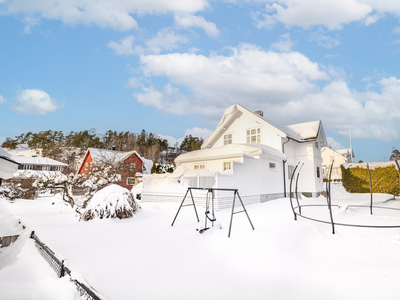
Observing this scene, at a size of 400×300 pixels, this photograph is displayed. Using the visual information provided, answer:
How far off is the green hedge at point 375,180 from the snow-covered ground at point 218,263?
13169mm

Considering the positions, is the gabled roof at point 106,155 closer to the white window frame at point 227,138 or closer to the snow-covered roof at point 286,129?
the snow-covered roof at point 286,129

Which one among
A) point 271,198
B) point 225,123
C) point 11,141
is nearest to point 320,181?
point 271,198

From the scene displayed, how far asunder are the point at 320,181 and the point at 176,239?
17.2 meters

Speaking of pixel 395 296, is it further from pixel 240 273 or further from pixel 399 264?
pixel 240 273

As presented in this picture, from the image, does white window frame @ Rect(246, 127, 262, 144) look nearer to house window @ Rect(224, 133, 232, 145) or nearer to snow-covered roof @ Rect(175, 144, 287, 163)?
house window @ Rect(224, 133, 232, 145)

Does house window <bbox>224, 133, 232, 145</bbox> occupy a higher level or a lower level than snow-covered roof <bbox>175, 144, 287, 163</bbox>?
higher

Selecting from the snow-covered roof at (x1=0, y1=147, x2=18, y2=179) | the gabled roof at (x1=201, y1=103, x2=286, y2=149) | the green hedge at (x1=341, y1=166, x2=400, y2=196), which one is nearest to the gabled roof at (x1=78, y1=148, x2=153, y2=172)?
the gabled roof at (x1=201, y1=103, x2=286, y2=149)

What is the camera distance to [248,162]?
1348 cm

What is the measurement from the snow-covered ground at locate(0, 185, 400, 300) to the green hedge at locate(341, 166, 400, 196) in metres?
13.2

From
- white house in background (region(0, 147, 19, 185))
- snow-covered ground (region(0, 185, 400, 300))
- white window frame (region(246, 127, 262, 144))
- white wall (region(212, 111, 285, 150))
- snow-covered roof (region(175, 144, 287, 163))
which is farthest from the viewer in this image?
white window frame (region(246, 127, 262, 144))

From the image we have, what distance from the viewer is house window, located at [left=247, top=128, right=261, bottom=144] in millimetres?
17883

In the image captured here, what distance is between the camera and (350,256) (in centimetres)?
512

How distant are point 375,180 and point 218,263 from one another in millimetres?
19179

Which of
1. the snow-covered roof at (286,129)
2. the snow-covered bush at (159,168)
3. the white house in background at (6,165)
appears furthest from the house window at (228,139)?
the white house in background at (6,165)
